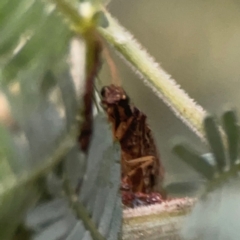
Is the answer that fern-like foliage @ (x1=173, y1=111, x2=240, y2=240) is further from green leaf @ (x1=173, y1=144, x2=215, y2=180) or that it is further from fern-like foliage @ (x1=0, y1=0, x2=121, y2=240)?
fern-like foliage @ (x1=0, y1=0, x2=121, y2=240)

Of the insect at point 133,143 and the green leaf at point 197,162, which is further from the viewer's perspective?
the insect at point 133,143

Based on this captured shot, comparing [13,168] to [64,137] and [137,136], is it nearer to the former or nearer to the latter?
[64,137]

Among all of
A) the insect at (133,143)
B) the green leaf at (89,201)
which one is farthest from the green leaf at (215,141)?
the insect at (133,143)

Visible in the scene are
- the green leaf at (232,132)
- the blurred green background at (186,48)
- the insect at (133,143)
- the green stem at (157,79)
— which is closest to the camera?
the green leaf at (232,132)

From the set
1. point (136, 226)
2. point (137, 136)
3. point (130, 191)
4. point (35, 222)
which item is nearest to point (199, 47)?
point (137, 136)

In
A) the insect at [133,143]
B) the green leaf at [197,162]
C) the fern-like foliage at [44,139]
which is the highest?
the fern-like foliage at [44,139]

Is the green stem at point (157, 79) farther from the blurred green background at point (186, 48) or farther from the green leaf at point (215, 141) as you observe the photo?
the blurred green background at point (186, 48)
